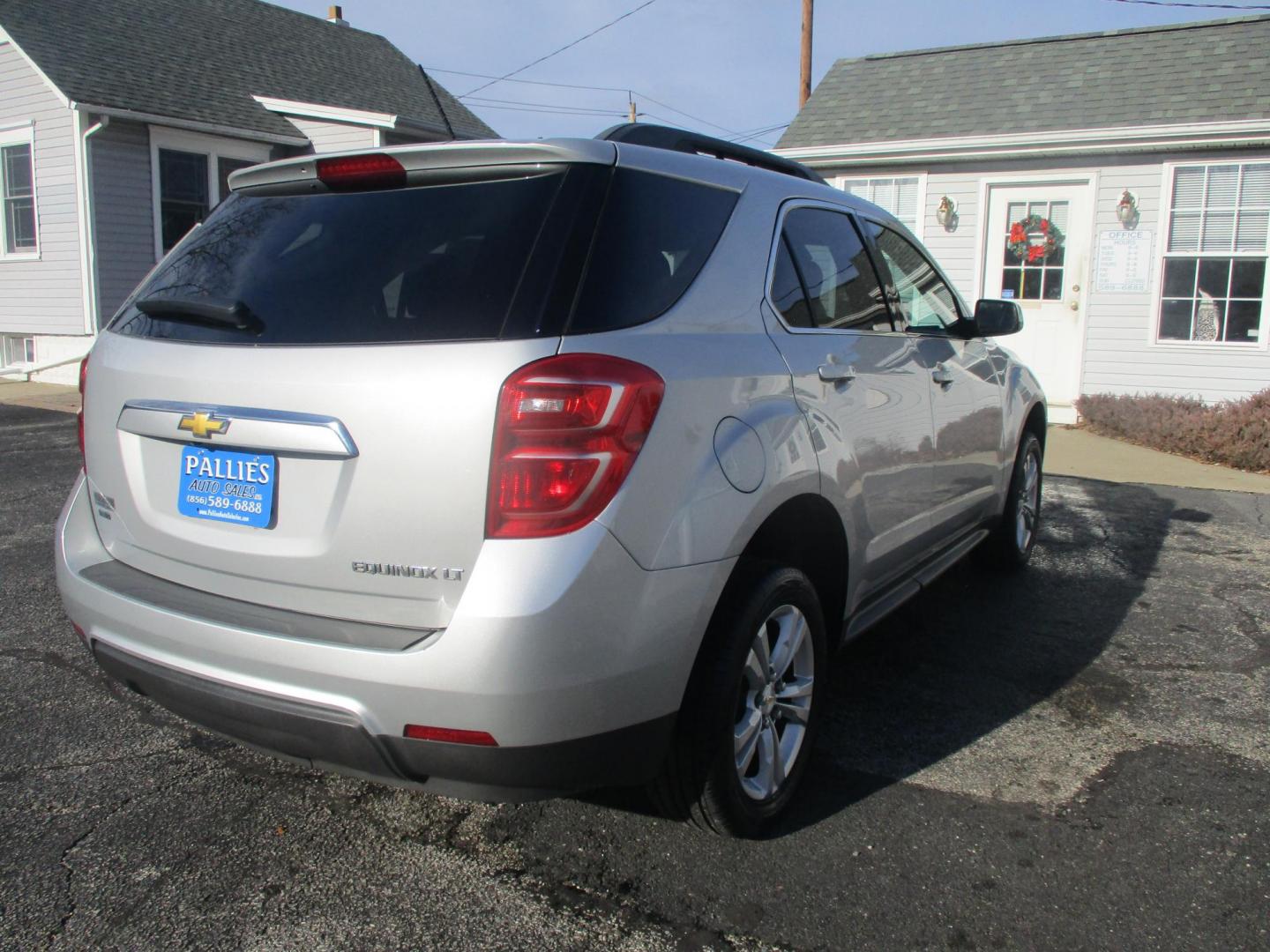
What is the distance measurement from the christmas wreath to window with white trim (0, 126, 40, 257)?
12.5m

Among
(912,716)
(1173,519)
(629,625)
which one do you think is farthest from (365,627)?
(1173,519)

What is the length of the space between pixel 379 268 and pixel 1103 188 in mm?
10686

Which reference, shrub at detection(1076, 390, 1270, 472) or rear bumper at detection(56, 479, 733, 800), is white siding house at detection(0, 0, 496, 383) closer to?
shrub at detection(1076, 390, 1270, 472)

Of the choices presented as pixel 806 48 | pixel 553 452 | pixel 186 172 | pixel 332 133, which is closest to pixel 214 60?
pixel 332 133

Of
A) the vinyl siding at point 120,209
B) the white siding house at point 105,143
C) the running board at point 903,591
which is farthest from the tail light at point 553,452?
the vinyl siding at point 120,209

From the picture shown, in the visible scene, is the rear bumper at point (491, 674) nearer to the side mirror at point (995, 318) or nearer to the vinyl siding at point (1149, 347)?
the side mirror at point (995, 318)

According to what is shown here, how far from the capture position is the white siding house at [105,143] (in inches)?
550

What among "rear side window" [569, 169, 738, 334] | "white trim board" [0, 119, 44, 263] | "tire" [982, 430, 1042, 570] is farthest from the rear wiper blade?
"white trim board" [0, 119, 44, 263]

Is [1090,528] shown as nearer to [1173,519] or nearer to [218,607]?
[1173,519]

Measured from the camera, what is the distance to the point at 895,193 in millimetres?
12531

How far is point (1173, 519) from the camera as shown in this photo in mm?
7082

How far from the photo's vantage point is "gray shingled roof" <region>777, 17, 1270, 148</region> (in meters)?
11.0

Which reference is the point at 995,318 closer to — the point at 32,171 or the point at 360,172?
the point at 360,172

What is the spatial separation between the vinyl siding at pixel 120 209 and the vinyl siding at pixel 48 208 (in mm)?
288
